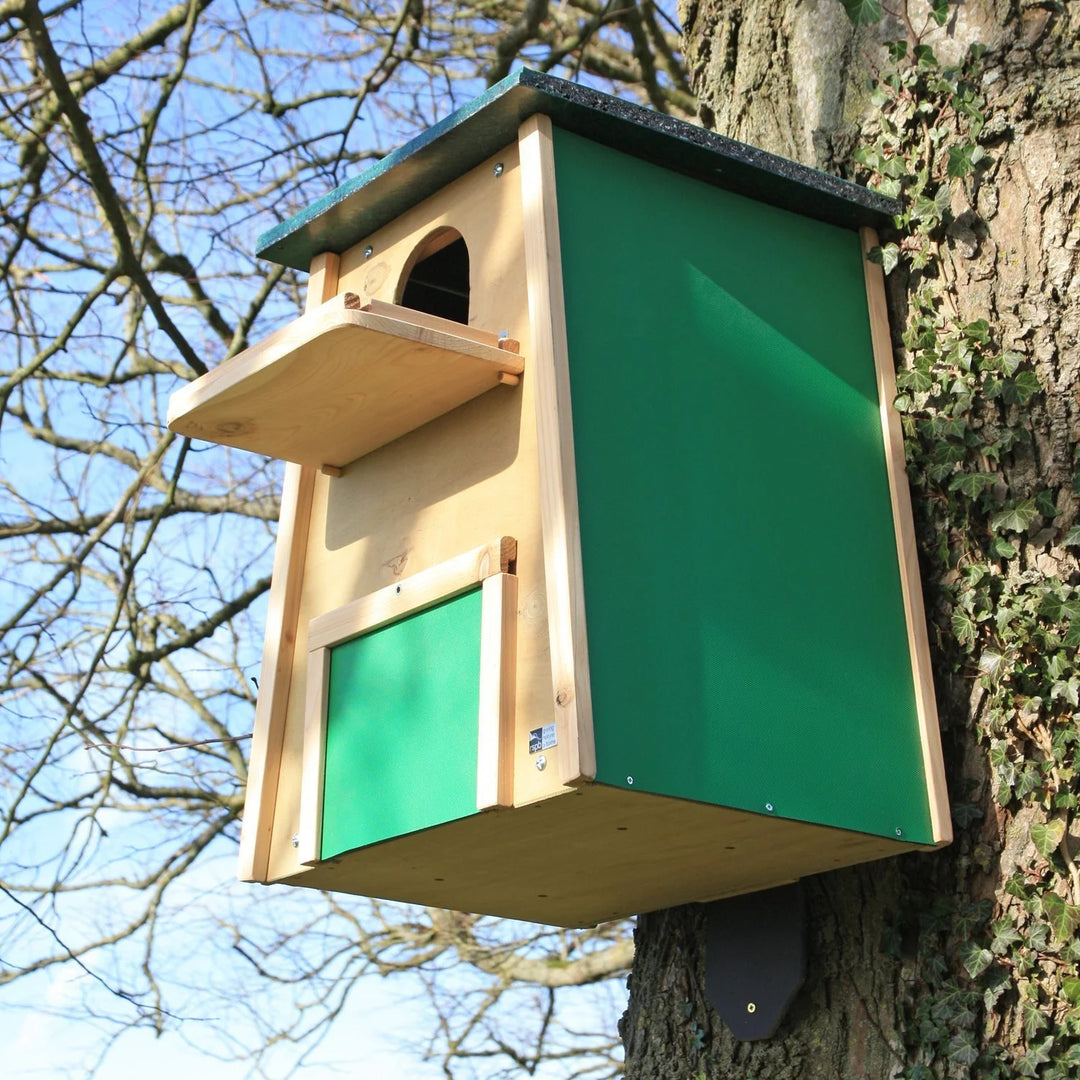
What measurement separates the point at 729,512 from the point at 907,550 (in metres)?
0.36

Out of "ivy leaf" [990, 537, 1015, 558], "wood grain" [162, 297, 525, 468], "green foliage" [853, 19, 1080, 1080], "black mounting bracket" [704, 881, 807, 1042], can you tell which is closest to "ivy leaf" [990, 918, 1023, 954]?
"green foliage" [853, 19, 1080, 1080]

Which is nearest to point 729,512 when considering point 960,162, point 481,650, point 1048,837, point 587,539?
point 587,539

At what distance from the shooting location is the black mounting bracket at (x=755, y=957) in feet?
7.93

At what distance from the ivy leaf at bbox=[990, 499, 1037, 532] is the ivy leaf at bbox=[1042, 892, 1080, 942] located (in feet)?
1.75

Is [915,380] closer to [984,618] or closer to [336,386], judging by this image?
[984,618]

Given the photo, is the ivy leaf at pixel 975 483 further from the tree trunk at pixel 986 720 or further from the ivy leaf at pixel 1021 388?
the ivy leaf at pixel 1021 388

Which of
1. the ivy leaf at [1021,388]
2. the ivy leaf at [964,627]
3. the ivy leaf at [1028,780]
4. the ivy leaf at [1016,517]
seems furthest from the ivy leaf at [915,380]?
the ivy leaf at [1028,780]

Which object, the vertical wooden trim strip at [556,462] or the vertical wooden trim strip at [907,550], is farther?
the vertical wooden trim strip at [907,550]

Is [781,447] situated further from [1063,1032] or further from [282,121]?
[282,121]

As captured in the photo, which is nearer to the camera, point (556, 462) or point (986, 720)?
point (556, 462)

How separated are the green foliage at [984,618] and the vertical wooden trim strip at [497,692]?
0.74 m

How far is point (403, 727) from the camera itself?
214 centimetres

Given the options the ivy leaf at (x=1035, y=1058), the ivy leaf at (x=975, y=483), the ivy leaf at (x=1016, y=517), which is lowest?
the ivy leaf at (x=1035, y=1058)

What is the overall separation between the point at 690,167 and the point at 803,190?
7.9 inches
